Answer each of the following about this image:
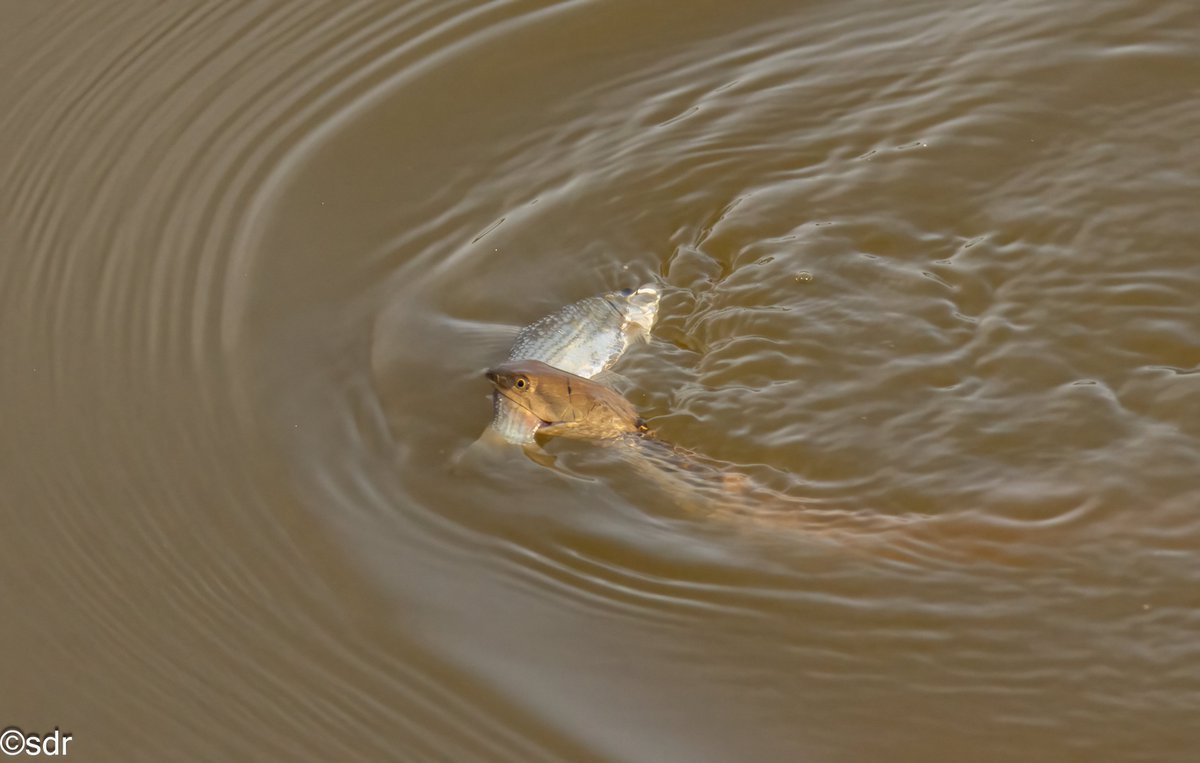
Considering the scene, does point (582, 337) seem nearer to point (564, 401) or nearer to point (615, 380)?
point (615, 380)

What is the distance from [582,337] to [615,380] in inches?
7.2

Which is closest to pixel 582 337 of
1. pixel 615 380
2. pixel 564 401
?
pixel 615 380

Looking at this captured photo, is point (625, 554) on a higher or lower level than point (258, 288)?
lower

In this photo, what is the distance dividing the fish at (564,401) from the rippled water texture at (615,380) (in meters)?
0.09

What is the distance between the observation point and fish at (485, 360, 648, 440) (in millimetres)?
3789

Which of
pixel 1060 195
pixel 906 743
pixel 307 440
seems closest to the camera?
pixel 906 743

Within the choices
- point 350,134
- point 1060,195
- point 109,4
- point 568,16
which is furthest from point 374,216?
point 1060,195

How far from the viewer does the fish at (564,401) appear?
3.79 meters

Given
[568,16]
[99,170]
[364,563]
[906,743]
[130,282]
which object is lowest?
[906,743]

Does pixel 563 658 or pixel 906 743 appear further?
pixel 563 658

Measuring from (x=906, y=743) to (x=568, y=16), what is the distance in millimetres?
3656

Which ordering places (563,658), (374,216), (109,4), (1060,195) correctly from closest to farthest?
(563,658) → (1060,195) → (374,216) → (109,4)

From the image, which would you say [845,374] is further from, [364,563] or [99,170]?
[99,170]

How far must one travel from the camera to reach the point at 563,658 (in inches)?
131
